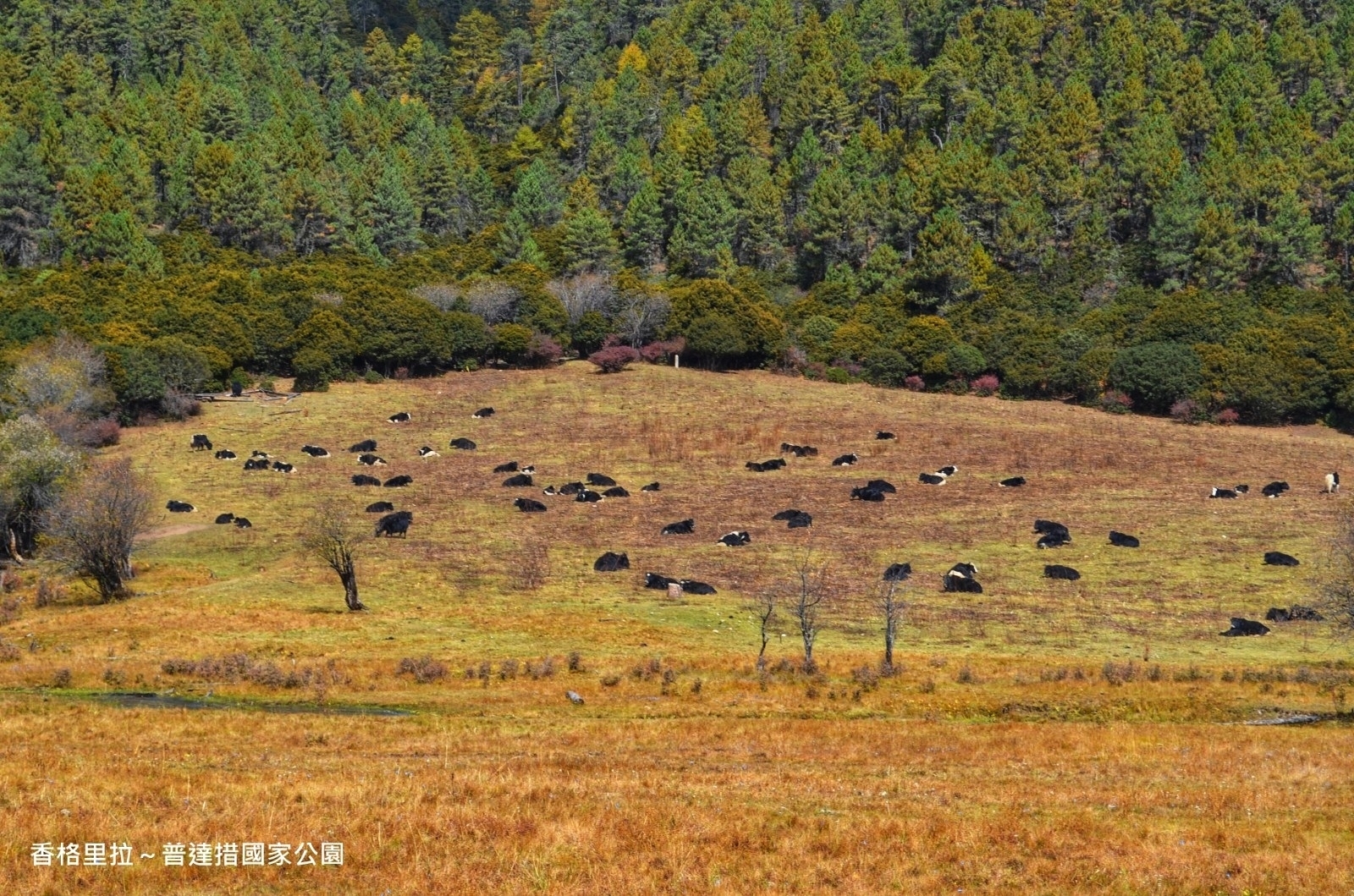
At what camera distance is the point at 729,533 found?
183ft

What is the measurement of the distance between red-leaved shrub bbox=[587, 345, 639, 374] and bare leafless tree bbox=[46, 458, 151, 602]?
57.0 metres

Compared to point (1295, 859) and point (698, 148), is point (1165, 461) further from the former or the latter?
point (698, 148)

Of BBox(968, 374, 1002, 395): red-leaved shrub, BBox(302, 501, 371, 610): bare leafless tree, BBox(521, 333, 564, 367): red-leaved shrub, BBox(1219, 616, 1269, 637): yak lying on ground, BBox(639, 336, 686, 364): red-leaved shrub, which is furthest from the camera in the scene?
BBox(639, 336, 686, 364): red-leaved shrub

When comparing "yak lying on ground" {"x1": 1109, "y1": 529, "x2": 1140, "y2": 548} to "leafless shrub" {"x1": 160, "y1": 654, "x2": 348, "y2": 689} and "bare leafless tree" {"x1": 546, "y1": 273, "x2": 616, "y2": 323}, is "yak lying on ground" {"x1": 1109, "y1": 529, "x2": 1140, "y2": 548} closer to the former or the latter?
"leafless shrub" {"x1": 160, "y1": 654, "x2": 348, "y2": 689}

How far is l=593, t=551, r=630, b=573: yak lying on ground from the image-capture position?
165 feet

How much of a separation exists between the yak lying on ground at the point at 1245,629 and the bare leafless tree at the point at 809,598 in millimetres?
13077

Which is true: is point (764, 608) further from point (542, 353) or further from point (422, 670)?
point (542, 353)

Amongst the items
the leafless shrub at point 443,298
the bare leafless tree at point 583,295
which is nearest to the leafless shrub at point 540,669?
the leafless shrub at point 443,298

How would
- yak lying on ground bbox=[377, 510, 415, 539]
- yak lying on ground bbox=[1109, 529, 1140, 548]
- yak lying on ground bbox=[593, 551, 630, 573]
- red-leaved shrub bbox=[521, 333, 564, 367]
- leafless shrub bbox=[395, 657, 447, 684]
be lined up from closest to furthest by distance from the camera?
leafless shrub bbox=[395, 657, 447, 684]
yak lying on ground bbox=[593, 551, 630, 573]
yak lying on ground bbox=[1109, 529, 1140, 548]
yak lying on ground bbox=[377, 510, 415, 539]
red-leaved shrub bbox=[521, 333, 564, 367]

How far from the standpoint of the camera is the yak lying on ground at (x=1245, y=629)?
4019 cm

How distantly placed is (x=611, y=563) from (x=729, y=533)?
24.2 ft

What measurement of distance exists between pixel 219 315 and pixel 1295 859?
9071 cm

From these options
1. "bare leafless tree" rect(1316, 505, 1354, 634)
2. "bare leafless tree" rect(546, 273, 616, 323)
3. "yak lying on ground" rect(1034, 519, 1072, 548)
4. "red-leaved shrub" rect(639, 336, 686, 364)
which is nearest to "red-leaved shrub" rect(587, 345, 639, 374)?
"red-leaved shrub" rect(639, 336, 686, 364)

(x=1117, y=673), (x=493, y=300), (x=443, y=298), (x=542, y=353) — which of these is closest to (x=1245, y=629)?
(x=1117, y=673)
